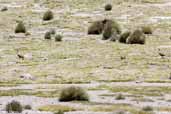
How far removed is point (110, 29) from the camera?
75375mm

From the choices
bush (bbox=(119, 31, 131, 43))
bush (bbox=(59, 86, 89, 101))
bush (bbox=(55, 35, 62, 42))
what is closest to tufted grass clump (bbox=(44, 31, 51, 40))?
bush (bbox=(55, 35, 62, 42))

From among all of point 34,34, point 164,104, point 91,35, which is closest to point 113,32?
point 91,35

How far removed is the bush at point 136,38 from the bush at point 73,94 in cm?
2936

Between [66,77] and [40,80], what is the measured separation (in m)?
2.27

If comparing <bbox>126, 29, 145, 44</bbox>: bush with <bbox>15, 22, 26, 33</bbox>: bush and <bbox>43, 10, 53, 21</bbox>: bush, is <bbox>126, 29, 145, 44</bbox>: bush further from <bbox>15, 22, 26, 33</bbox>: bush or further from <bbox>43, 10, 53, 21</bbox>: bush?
<bbox>43, 10, 53, 21</bbox>: bush

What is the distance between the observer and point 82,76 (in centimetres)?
5222

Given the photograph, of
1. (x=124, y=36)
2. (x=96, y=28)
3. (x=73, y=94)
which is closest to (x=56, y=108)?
(x=73, y=94)

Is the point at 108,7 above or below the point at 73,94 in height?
above

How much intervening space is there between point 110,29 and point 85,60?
15831 millimetres

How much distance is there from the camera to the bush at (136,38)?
6983cm

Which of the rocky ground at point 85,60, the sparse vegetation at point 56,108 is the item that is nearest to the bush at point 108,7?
the rocky ground at point 85,60

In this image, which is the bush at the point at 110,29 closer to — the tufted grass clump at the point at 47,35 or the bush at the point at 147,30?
the bush at the point at 147,30

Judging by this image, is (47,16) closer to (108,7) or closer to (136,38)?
(108,7)

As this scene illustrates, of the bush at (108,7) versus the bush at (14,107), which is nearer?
the bush at (14,107)
